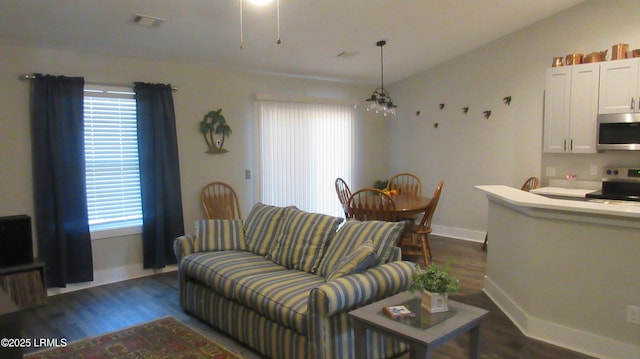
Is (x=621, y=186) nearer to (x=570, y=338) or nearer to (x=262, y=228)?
(x=570, y=338)

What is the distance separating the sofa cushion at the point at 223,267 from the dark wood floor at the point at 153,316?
1.35 ft

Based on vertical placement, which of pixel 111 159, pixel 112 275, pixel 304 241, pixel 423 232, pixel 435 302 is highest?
pixel 111 159

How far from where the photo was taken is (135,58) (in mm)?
4430

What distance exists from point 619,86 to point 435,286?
367 cm

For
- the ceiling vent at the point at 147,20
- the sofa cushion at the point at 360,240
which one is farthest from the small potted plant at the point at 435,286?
the ceiling vent at the point at 147,20

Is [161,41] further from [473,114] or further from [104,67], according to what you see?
[473,114]

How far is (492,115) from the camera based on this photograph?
569 centimetres

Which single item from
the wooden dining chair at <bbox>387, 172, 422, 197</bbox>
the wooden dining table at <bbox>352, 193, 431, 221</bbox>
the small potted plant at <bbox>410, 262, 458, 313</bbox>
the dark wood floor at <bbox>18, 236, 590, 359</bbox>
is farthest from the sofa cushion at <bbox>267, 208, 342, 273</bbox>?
the wooden dining chair at <bbox>387, 172, 422, 197</bbox>

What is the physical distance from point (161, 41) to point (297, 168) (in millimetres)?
2556

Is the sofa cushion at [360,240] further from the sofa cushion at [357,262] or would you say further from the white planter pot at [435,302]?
the white planter pot at [435,302]

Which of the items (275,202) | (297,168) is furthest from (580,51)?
(275,202)

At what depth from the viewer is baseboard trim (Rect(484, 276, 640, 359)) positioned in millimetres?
2596

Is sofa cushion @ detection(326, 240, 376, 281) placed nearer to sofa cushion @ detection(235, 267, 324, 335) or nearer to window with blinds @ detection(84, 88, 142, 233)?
sofa cushion @ detection(235, 267, 324, 335)

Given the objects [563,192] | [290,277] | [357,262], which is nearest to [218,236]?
[290,277]
